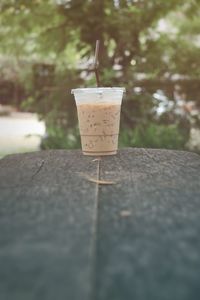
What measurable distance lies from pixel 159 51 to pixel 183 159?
343 centimetres

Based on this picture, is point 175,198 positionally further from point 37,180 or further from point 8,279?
point 8,279

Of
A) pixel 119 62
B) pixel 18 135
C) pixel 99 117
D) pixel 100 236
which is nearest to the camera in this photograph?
pixel 100 236

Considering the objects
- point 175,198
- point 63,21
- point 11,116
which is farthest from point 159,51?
point 11,116

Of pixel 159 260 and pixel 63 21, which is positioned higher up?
pixel 63 21

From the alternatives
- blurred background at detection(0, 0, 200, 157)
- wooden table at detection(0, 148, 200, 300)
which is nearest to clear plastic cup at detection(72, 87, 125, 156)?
wooden table at detection(0, 148, 200, 300)

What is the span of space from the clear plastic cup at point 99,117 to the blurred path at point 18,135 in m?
3.09

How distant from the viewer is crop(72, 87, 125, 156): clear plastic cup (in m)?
1.95

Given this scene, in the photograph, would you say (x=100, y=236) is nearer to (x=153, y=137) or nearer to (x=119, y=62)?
(x=153, y=137)

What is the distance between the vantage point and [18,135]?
11.1 m

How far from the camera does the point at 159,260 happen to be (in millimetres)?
693

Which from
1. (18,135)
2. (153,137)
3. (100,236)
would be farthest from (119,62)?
(18,135)

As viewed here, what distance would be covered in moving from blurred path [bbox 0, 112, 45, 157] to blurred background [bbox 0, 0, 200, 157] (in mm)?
360

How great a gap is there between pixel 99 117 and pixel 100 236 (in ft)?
3.86

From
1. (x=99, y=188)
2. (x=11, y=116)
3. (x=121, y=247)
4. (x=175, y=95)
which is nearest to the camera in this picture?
(x=121, y=247)
